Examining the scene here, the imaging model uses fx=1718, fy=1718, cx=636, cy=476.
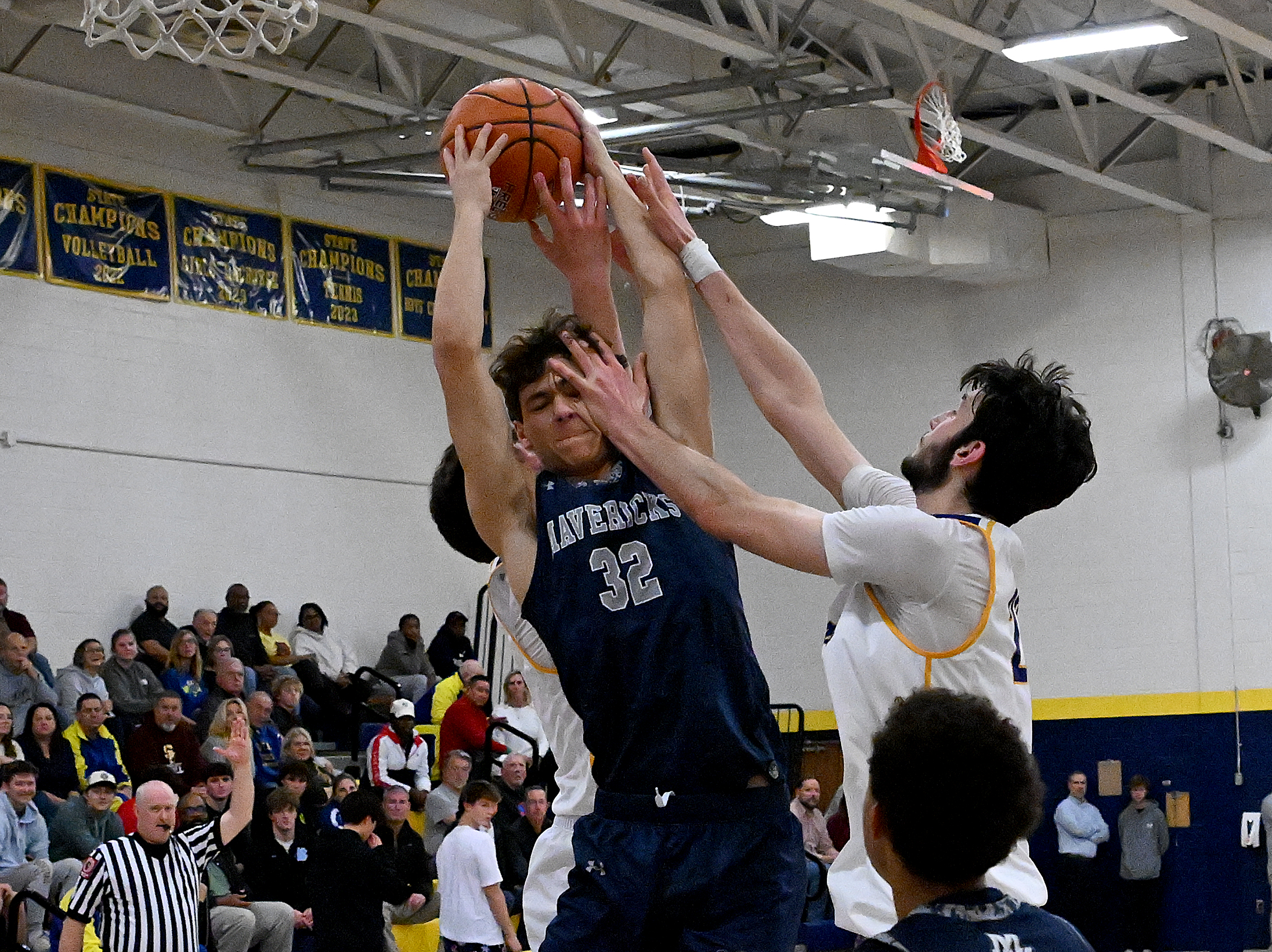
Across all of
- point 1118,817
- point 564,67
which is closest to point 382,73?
point 564,67

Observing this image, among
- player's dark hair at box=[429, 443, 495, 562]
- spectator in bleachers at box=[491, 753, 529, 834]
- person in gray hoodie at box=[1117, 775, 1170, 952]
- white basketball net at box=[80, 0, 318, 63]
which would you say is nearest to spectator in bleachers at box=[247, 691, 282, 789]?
spectator in bleachers at box=[491, 753, 529, 834]

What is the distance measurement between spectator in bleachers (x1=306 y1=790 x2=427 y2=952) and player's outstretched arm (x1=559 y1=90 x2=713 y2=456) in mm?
6628

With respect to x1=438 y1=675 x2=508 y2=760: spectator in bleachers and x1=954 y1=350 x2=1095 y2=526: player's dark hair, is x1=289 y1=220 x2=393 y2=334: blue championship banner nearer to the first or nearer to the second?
x1=438 y1=675 x2=508 y2=760: spectator in bleachers

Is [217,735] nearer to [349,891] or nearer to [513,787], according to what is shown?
[513,787]

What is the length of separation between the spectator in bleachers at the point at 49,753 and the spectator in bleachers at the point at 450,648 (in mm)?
5095

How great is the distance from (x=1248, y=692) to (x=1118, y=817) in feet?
5.81

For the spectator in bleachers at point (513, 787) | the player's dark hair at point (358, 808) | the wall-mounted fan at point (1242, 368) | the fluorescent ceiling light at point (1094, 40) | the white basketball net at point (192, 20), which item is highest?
the fluorescent ceiling light at point (1094, 40)

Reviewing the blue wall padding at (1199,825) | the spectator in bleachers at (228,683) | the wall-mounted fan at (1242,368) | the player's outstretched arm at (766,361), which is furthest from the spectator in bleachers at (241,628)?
the player's outstretched arm at (766,361)

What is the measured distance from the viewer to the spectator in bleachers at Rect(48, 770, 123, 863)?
11078 mm

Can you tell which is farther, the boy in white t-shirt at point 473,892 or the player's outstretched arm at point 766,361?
the boy in white t-shirt at point 473,892

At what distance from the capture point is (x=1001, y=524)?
352cm

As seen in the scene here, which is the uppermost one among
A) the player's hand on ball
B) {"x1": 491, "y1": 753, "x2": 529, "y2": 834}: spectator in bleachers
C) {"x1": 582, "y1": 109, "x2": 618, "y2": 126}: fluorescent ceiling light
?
{"x1": 582, "y1": 109, "x2": 618, "y2": 126}: fluorescent ceiling light

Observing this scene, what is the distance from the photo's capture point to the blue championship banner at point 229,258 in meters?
16.2

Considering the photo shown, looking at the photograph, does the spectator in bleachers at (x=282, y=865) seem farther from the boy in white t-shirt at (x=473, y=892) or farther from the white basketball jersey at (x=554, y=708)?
the white basketball jersey at (x=554, y=708)
